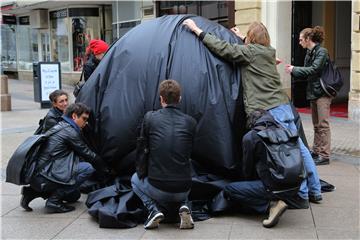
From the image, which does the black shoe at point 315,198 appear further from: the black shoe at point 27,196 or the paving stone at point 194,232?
the black shoe at point 27,196

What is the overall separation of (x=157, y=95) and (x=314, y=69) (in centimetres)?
266

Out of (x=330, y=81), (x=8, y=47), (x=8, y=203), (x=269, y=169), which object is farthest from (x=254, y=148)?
(x=8, y=47)

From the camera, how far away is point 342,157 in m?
7.54

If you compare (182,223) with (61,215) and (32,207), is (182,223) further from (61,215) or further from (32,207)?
(32,207)

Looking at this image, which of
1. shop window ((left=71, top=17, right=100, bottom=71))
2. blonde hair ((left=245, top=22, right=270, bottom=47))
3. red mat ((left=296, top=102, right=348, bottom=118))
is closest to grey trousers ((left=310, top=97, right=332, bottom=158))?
blonde hair ((left=245, top=22, right=270, bottom=47))

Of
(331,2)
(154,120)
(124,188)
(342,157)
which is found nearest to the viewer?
(154,120)

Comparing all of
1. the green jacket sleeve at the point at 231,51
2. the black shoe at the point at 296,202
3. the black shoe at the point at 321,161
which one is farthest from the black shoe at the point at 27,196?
the black shoe at the point at 321,161

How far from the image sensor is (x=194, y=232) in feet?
14.5

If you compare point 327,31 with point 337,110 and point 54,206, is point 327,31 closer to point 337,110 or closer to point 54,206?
point 337,110

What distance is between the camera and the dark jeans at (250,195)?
4.55 meters

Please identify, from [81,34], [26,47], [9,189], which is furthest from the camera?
[26,47]

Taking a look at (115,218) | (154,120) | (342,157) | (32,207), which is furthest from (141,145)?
(342,157)

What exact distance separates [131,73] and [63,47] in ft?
67.6

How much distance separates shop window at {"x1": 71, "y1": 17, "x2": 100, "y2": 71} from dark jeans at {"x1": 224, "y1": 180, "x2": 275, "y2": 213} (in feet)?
63.5
